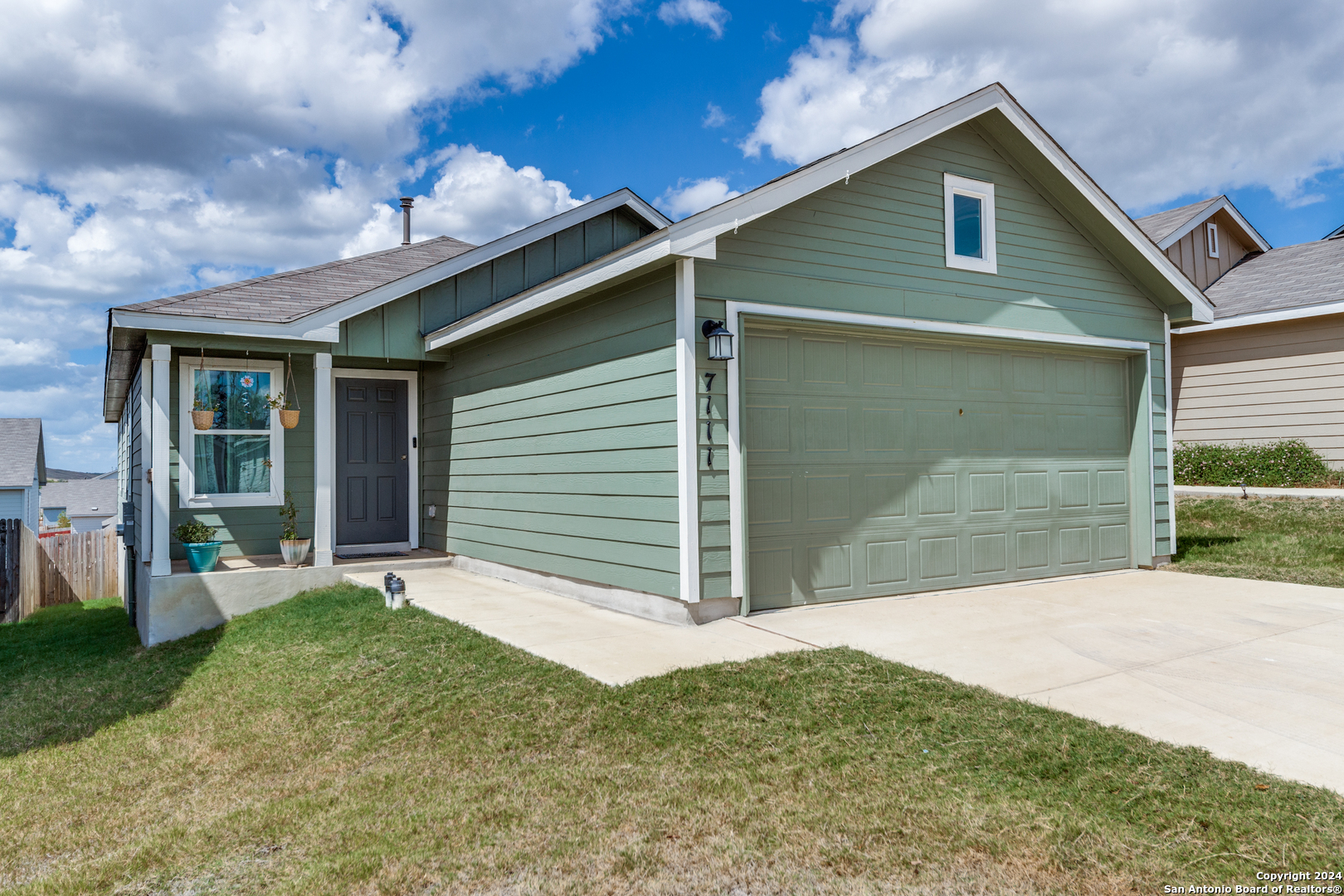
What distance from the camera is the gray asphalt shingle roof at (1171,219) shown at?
14516mm

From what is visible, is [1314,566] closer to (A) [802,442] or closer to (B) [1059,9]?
(A) [802,442]

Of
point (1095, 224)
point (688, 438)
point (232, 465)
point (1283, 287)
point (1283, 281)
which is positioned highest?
point (1283, 281)

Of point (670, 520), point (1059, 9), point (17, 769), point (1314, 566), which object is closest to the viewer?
point (17, 769)

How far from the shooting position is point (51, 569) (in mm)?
13859

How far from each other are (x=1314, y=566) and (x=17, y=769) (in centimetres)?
1099

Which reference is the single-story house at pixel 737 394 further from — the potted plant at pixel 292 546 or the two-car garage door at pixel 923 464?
the potted plant at pixel 292 546

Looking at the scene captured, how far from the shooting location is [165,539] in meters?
7.68

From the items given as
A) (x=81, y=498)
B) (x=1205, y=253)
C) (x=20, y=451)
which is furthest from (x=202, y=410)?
(x=81, y=498)

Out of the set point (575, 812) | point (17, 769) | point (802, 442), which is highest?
point (802, 442)

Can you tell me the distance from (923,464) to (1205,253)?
39.0 feet

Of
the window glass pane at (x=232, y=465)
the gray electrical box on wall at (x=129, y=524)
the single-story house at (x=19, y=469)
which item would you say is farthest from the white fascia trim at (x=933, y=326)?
the single-story house at (x=19, y=469)

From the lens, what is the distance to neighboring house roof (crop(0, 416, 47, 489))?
22.8 m

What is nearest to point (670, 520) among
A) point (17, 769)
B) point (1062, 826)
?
point (1062, 826)

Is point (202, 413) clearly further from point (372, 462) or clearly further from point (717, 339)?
point (717, 339)
